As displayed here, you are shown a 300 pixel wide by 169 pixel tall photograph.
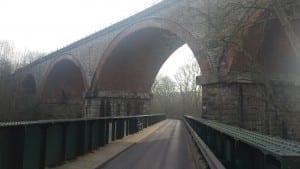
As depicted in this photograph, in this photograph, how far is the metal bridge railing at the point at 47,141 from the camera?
6.20 m

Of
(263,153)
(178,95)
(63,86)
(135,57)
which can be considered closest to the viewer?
(263,153)

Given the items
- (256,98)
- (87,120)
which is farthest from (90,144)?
(256,98)

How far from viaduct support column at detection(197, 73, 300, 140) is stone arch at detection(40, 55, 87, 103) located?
92.5ft

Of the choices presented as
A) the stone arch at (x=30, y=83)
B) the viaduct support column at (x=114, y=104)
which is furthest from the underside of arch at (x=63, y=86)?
the viaduct support column at (x=114, y=104)

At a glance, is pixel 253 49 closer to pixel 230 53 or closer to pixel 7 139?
pixel 230 53

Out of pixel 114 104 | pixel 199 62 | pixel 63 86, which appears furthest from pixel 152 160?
pixel 63 86

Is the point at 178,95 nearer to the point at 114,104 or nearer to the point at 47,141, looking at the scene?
the point at 114,104

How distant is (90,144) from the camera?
426 inches

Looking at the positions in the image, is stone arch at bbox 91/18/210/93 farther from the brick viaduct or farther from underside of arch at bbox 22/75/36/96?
underside of arch at bbox 22/75/36/96

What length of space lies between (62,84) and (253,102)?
111ft

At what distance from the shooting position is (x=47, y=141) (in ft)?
25.3

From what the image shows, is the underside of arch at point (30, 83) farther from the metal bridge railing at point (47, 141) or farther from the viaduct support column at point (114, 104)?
the metal bridge railing at point (47, 141)

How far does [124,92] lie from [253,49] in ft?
54.1

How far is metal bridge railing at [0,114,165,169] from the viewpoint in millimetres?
6195
